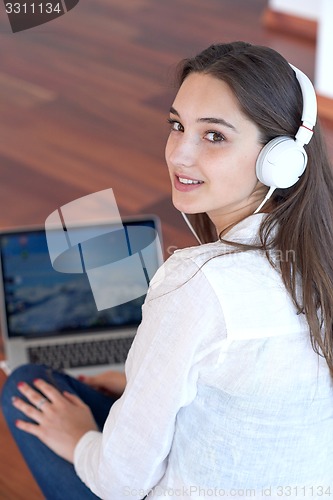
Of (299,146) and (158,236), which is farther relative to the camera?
(158,236)

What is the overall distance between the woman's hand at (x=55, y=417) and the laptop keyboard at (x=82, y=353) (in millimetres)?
220

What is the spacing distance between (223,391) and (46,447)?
456 millimetres

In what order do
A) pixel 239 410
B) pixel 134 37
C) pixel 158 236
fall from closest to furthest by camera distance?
pixel 239 410 < pixel 158 236 < pixel 134 37

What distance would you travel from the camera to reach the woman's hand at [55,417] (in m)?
1.33

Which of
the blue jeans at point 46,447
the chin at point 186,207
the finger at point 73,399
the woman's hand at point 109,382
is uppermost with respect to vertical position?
the chin at point 186,207

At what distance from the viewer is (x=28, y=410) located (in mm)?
1410

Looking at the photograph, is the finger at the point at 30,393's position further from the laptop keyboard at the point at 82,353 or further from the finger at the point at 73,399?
the laptop keyboard at the point at 82,353

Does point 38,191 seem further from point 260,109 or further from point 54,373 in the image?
point 260,109

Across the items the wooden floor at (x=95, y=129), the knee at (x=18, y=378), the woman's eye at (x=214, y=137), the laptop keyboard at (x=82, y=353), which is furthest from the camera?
the wooden floor at (x=95, y=129)

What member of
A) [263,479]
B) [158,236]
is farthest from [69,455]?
[158,236]

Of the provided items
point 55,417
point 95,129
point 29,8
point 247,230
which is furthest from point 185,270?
point 95,129

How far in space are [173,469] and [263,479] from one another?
12cm

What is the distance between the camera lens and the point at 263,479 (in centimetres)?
109

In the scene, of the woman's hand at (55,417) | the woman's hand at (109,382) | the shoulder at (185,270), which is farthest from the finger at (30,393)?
the shoulder at (185,270)
